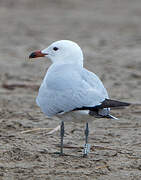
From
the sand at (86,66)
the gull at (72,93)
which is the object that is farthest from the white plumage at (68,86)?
the sand at (86,66)

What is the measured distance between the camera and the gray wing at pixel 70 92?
4.71 m

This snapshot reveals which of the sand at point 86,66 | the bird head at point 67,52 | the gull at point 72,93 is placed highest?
the bird head at point 67,52

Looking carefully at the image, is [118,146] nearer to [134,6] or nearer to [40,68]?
[40,68]

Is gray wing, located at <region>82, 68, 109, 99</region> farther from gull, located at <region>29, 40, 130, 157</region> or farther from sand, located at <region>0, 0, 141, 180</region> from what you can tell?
sand, located at <region>0, 0, 141, 180</region>

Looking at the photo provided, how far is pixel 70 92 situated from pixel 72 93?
3 cm

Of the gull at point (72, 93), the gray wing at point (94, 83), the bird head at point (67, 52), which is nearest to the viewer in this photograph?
the gull at point (72, 93)

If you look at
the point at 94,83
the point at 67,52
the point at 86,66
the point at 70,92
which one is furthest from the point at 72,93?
the point at 86,66

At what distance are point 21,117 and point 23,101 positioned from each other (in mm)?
796

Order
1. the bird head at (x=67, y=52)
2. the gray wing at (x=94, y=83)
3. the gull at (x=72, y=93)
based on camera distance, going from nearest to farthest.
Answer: the gull at (x=72, y=93)
the gray wing at (x=94, y=83)
the bird head at (x=67, y=52)

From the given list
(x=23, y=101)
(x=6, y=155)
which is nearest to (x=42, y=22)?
(x=23, y=101)

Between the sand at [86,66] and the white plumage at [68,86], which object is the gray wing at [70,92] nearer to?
the white plumage at [68,86]

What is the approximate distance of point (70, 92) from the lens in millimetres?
4816

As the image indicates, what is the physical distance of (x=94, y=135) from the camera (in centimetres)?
584

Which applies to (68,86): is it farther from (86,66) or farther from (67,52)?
(86,66)
